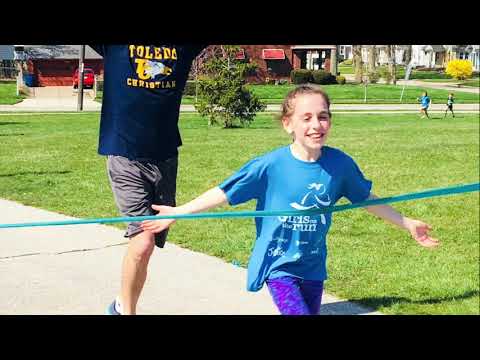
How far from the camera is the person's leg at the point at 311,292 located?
133 inches

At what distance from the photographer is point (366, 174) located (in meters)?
11.5

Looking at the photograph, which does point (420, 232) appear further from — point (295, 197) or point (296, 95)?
point (296, 95)

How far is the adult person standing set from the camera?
3.76 meters

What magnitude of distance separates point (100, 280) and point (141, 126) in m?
1.76

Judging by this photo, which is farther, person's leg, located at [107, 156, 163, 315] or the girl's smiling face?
person's leg, located at [107, 156, 163, 315]

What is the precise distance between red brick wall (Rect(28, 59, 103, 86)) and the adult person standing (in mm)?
8543

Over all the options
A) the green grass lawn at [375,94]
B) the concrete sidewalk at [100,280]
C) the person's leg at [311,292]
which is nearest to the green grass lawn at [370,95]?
the green grass lawn at [375,94]

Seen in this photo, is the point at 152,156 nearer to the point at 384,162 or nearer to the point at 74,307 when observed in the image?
the point at 74,307

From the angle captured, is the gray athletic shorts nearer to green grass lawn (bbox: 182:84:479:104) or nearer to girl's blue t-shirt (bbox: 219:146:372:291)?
girl's blue t-shirt (bbox: 219:146:372:291)

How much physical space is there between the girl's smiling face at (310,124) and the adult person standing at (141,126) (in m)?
0.69

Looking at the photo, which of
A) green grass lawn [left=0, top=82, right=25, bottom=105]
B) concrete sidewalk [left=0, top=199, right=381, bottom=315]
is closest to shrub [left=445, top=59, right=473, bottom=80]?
green grass lawn [left=0, top=82, right=25, bottom=105]

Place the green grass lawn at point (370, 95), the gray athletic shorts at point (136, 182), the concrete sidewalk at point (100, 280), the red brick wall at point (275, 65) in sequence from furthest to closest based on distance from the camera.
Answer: the green grass lawn at point (370, 95) → the red brick wall at point (275, 65) → the concrete sidewalk at point (100, 280) → the gray athletic shorts at point (136, 182)

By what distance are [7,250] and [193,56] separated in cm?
294

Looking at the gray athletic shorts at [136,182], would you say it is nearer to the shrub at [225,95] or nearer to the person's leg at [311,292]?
the person's leg at [311,292]
